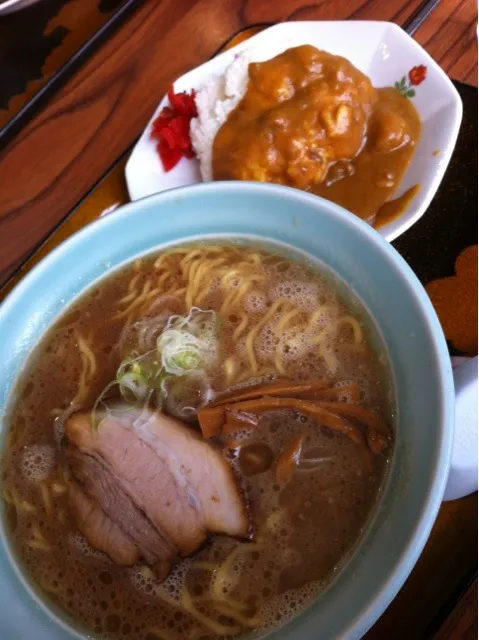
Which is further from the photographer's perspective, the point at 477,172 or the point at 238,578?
the point at 477,172

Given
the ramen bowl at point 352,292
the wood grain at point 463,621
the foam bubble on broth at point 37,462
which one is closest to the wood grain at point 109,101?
the ramen bowl at point 352,292

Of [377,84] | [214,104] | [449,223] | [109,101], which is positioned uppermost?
[109,101]

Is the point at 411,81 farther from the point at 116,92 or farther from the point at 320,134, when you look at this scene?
the point at 116,92

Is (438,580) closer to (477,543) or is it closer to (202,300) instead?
(477,543)

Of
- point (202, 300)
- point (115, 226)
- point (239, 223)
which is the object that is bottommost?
point (202, 300)

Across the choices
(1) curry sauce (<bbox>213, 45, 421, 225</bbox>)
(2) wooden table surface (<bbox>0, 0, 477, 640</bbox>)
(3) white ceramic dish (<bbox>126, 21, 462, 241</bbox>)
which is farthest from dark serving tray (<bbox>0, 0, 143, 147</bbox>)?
(1) curry sauce (<bbox>213, 45, 421, 225</bbox>)

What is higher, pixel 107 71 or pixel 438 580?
pixel 107 71

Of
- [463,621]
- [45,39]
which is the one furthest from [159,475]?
[45,39]

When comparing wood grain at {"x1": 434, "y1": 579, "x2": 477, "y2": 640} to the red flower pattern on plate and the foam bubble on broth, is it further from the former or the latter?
the red flower pattern on plate

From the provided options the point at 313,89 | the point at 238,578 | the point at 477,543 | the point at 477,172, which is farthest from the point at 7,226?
the point at 477,543
